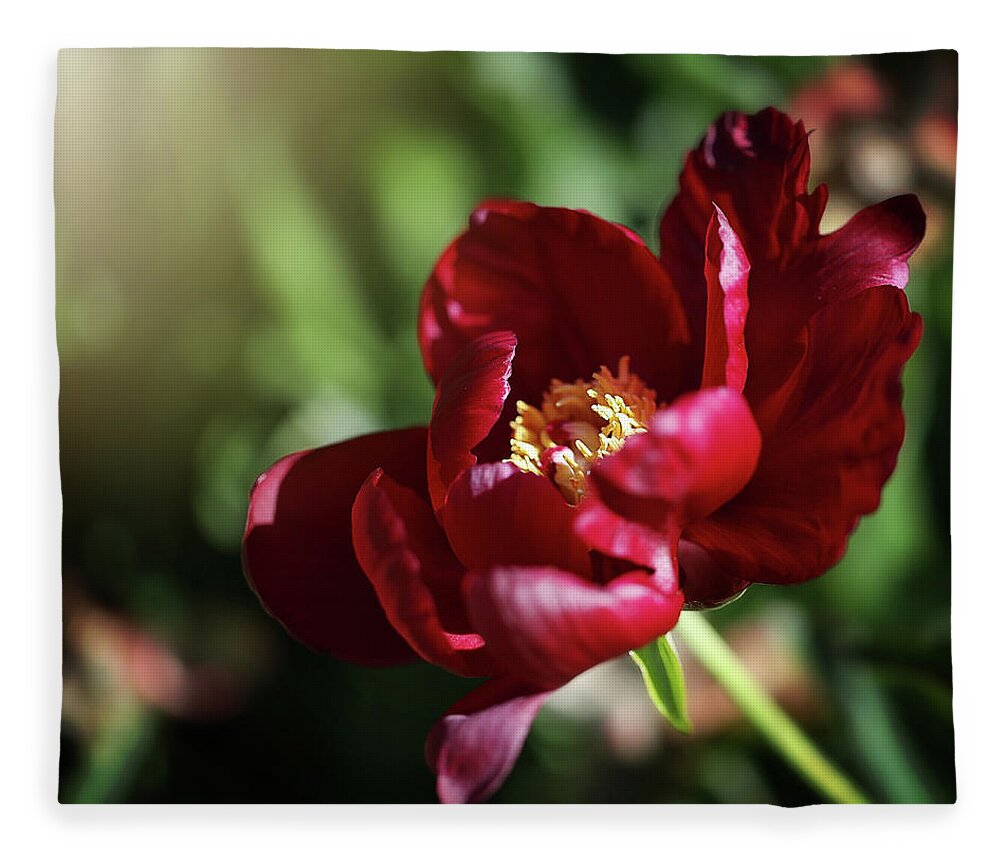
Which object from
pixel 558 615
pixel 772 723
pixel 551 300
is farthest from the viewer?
pixel 772 723

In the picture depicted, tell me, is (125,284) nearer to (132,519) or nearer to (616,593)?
(132,519)

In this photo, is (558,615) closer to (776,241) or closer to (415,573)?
(415,573)

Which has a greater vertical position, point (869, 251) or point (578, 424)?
point (869, 251)

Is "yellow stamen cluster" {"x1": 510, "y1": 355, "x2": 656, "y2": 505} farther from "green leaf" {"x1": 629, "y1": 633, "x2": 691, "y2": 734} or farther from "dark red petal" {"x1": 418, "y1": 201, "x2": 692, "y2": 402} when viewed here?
"green leaf" {"x1": 629, "y1": 633, "x2": 691, "y2": 734}

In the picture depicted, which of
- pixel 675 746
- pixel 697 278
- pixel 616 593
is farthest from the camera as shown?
pixel 675 746

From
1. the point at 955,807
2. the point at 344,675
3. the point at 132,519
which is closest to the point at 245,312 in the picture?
the point at 132,519

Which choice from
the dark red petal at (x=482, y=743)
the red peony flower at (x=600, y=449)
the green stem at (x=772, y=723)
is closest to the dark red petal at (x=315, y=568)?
the red peony flower at (x=600, y=449)

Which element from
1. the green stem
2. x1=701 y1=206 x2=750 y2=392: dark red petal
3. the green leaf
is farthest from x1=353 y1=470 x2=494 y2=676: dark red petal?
the green stem

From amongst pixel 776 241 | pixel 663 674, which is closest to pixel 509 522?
pixel 663 674
